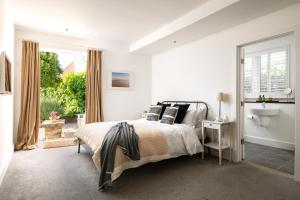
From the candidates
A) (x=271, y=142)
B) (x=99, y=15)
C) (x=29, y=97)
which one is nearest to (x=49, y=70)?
(x=29, y=97)

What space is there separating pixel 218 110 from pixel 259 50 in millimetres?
2391

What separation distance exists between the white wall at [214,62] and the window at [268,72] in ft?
6.10

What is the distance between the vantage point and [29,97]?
4.30m

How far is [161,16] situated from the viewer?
3.62 metres

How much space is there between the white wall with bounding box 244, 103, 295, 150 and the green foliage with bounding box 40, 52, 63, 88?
7124 millimetres

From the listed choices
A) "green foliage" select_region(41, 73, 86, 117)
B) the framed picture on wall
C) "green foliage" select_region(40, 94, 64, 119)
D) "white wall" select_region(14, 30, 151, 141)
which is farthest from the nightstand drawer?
"green foliage" select_region(40, 94, 64, 119)

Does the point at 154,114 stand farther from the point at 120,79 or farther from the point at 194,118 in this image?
the point at 120,79

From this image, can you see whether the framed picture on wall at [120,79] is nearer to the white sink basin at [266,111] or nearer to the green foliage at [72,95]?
the green foliage at [72,95]

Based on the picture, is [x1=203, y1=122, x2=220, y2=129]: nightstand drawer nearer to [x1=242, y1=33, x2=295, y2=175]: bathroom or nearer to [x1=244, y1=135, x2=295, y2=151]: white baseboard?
[x1=242, y1=33, x2=295, y2=175]: bathroom

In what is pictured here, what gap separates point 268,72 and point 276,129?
1436 mm

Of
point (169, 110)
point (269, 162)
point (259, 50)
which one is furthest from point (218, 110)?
point (259, 50)

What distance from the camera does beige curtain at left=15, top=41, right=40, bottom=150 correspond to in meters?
4.22

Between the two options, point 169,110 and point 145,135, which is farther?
point 169,110

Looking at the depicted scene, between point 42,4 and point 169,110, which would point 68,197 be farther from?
point 42,4
